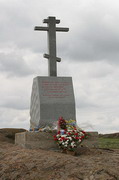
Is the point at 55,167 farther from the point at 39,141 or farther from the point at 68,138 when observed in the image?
the point at 39,141

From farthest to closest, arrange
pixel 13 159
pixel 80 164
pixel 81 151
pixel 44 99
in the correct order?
pixel 44 99 < pixel 81 151 < pixel 13 159 < pixel 80 164

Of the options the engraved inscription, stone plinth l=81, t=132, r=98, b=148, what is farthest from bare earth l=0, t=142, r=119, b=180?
the engraved inscription

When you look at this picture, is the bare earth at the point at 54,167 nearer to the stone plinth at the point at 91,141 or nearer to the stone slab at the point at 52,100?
the stone plinth at the point at 91,141

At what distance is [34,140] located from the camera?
1110 cm

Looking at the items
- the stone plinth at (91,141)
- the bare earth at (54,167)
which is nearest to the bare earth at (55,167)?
the bare earth at (54,167)

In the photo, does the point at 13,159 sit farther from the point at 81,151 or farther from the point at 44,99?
the point at 44,99

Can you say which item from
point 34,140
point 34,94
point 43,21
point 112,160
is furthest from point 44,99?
point 112,160

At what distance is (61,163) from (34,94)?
643cm

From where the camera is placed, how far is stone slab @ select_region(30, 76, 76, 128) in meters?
13.4

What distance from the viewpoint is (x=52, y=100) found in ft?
44.5

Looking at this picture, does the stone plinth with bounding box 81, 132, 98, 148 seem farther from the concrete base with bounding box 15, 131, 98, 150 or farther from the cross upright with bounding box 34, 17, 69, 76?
the cross upright with bounding box 34, 17, 69, 76

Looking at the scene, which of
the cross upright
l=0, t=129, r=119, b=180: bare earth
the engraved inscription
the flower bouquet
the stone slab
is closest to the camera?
l=0, t=129, r=119, b=180: bare earth

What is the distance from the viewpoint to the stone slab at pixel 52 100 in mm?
13367

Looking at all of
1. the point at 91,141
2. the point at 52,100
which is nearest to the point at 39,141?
the point at 91,141
